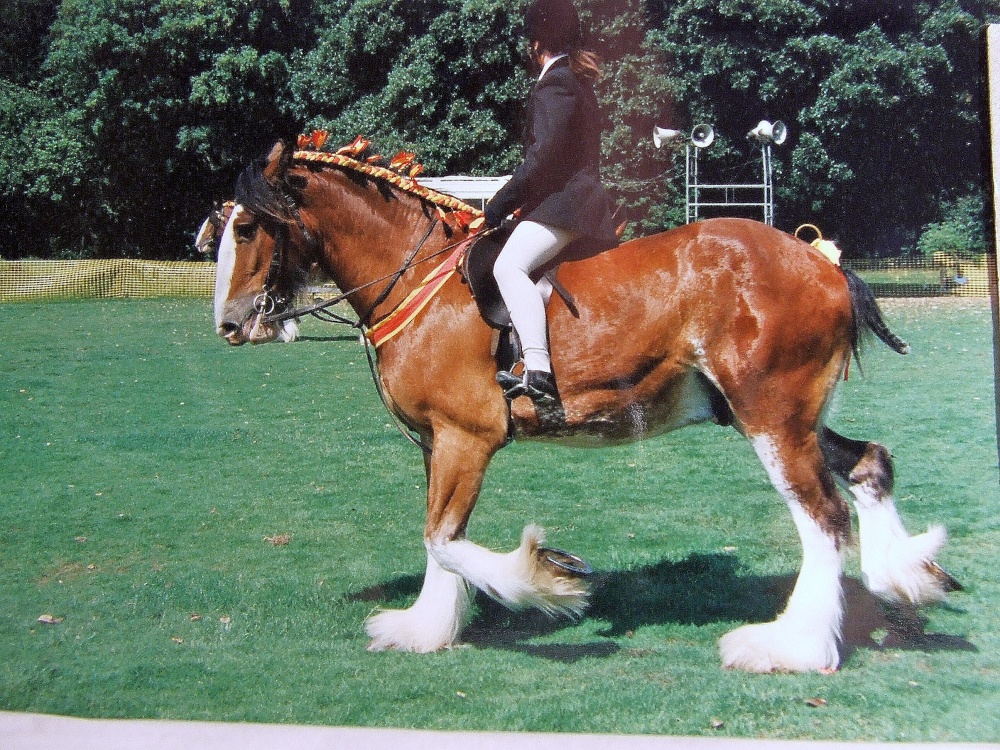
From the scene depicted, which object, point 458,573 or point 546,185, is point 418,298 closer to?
point 546,185

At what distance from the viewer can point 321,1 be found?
5.52 m

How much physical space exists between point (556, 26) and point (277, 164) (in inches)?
51.1

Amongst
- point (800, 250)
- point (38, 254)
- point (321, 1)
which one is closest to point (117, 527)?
point (38, 254)

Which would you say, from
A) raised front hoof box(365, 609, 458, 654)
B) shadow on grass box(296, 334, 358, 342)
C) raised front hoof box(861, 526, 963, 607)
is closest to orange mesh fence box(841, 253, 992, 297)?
raised front hoof box(861, 526, 963, 607)

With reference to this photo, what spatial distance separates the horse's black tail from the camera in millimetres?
4414

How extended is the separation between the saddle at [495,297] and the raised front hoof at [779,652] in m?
1.47

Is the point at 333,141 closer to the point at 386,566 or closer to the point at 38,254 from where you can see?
the point at 38,254

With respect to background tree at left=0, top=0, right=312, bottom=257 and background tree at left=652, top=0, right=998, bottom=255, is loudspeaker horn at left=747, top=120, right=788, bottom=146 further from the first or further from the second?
background tree at left=0, top=0, right=312, bottom=257

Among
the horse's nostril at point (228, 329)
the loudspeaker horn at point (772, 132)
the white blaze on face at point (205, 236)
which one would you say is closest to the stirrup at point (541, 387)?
the horse's nostril at point (228, 329)

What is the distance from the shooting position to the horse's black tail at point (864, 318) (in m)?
4.41

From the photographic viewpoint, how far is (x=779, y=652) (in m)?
4.20

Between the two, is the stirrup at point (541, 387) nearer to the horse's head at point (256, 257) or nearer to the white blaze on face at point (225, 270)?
the horse's head at point (256, 257)

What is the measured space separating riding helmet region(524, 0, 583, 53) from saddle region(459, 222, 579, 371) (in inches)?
31.8

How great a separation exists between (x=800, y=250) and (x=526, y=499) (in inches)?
116
